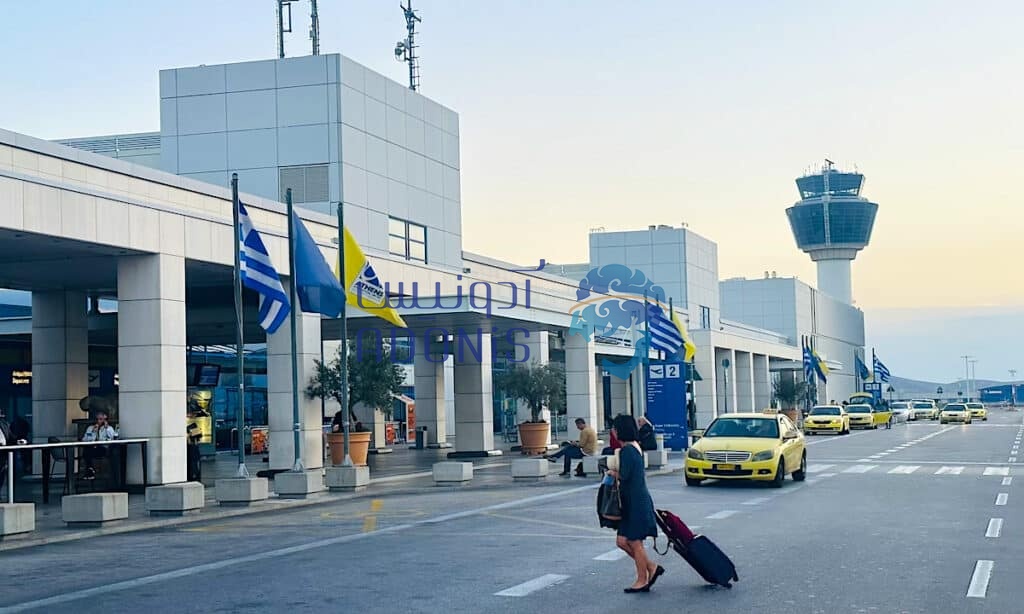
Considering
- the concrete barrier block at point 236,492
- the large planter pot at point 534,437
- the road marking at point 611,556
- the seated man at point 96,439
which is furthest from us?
the large planter pot at point 534,437

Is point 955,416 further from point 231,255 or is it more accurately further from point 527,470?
point 231,255

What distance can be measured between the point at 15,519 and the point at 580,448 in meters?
16.6

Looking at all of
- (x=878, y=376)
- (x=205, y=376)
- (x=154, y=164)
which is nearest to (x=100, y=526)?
(x=205, y=376)

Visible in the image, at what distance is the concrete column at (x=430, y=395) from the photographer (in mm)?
47062

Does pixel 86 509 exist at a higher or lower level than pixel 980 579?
higher

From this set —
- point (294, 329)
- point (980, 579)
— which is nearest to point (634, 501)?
point (980, 579)

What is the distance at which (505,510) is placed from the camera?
21.7 metres

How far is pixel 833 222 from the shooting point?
17638cm

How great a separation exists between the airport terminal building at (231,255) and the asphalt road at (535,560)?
6384mm

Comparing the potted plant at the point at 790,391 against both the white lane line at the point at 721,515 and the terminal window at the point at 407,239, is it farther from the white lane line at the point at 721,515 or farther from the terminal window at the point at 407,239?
the white lane line at the point at 721,515

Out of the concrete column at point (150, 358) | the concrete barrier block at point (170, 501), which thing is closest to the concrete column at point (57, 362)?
the concrete column at point (150, 358)

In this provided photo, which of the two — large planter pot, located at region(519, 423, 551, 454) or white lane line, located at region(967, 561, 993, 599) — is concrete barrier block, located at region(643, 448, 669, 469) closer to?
large planter pot, located at region(519, 423, 551, 454)

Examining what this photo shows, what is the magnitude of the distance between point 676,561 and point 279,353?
17886mm

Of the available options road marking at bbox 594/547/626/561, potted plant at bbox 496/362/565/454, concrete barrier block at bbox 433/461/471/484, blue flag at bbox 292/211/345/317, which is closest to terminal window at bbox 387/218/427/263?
potted plant at bbox 496/362/565/454
